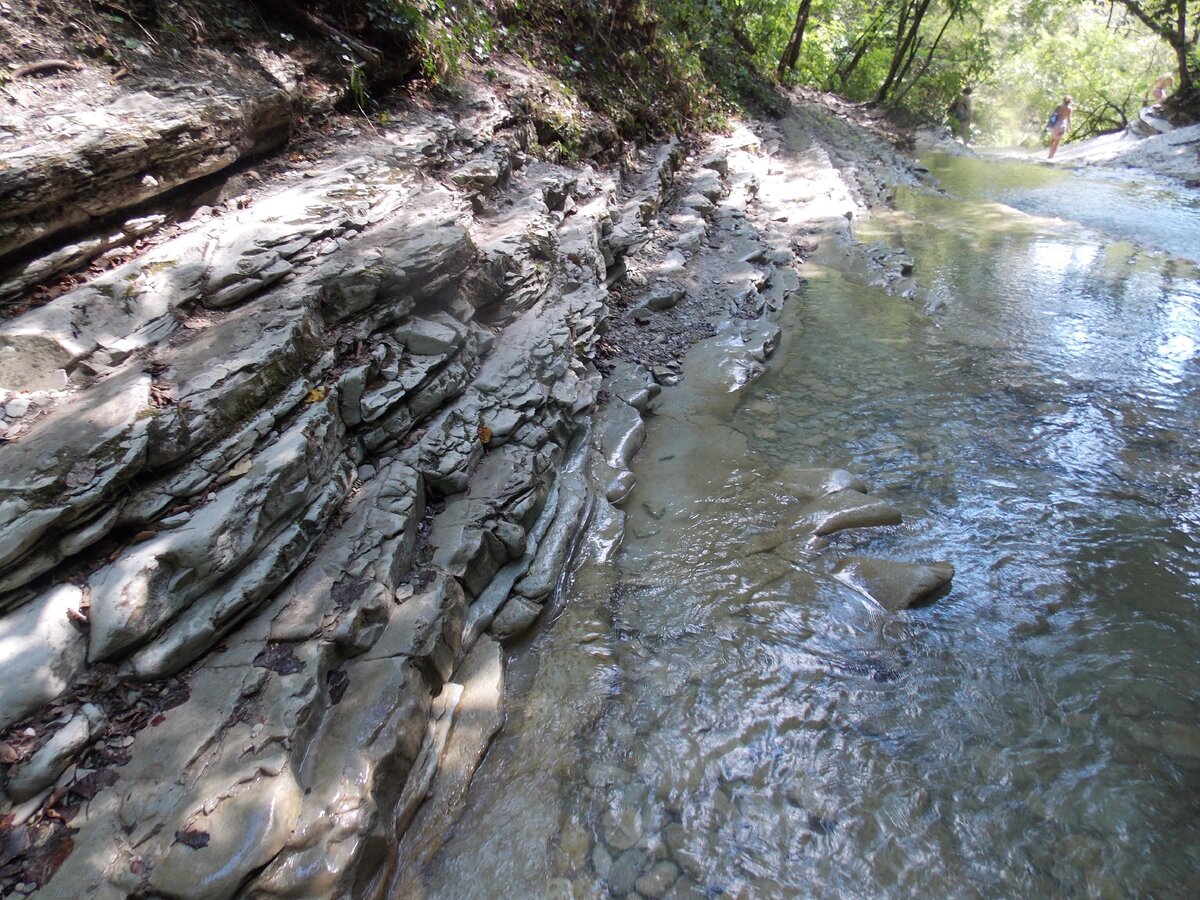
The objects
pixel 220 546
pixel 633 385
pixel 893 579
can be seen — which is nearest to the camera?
pixel 220 546

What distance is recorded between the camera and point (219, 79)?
480 centimetres

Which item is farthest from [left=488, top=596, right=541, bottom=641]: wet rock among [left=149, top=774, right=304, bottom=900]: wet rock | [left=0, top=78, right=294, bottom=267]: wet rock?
[left=0, top=78, right=294, bottom=267]: wet rock

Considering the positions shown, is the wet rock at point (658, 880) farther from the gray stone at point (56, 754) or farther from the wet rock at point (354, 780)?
the gray stone at point (56, 754)

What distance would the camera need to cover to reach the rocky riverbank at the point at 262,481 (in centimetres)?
250

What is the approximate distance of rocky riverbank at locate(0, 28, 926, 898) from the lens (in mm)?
2496

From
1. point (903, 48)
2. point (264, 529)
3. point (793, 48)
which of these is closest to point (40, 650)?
point (264, 529)

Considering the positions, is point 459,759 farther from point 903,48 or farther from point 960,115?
point 960,115

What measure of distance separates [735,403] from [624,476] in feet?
5.14

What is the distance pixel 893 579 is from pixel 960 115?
29.6 meters

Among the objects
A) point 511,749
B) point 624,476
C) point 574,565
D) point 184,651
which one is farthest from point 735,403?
point 184,651

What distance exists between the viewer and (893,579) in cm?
397

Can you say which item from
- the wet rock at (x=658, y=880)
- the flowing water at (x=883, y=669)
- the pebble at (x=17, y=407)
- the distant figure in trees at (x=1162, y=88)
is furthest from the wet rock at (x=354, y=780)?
the distant figure in trees at (x=1162, y=88)

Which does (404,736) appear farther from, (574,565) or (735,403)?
(735,403)

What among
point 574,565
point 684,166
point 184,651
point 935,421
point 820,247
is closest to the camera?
point 184,651
